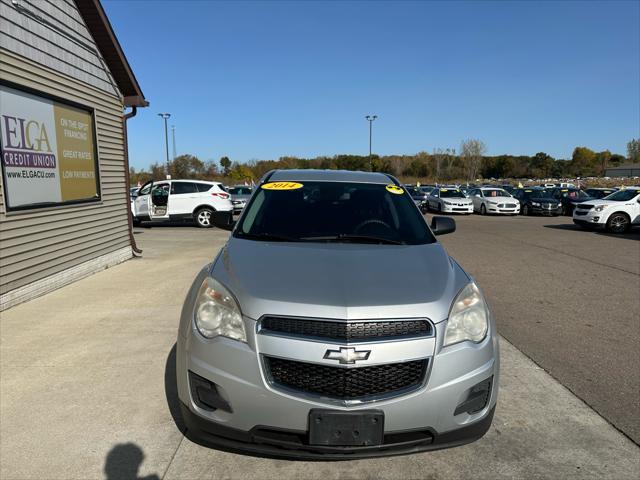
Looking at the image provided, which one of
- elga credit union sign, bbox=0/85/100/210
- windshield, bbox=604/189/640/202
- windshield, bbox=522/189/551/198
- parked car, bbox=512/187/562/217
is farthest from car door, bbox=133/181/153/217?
windshield, bbox=522/189/551/198

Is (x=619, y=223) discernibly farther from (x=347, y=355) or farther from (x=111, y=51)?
(x=347, y=355)

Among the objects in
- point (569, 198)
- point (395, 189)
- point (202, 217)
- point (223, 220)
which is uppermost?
point (395, 189)

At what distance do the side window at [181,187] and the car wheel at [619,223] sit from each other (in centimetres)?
1505

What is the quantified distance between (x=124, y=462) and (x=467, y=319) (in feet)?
7.05

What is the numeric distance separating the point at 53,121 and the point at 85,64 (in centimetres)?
153

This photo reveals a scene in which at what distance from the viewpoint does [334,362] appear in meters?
2.06

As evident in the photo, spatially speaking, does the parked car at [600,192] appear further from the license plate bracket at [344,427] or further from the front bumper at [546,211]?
the license plate bracket at [344,427]

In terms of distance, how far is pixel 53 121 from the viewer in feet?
21.7

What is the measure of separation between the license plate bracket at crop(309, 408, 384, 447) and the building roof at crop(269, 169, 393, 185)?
7.61 ft

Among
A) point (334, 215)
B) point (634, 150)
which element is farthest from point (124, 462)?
point (634, 150)

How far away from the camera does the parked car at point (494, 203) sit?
23.9 metres

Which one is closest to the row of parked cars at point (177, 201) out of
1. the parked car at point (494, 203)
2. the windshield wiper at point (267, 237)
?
the windshield wiper at point (267, 237)

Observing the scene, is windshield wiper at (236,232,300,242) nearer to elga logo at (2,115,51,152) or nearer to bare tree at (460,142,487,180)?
elga logo at (2,115,51,152)

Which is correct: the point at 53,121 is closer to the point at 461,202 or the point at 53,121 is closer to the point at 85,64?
the point at 85,64
